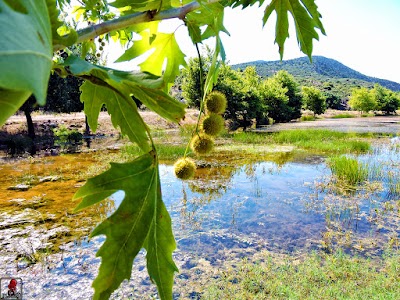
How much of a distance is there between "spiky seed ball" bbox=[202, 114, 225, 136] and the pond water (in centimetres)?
216

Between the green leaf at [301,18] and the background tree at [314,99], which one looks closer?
the green leaf at [301,18]

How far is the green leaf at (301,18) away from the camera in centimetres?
100

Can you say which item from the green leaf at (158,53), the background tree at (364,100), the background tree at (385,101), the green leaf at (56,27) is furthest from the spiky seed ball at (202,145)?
the background tree at (385,101)

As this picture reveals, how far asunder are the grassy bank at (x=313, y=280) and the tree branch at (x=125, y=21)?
147 inches

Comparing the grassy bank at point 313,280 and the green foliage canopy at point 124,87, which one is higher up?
Result: the green foliage canopy at point 124,87

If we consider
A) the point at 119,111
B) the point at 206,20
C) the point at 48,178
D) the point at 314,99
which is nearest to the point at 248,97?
the point at 48,178

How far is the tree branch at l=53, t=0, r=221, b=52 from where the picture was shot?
0.48 meters

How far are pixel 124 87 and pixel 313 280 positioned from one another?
4234mm

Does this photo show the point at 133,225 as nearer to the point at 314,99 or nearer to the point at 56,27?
the point at 56,27

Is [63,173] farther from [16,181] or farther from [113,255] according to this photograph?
[113,255]

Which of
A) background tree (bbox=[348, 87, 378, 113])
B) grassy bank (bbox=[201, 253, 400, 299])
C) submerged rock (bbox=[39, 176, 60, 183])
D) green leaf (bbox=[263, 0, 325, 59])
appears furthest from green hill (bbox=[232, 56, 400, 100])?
green leaf (bbox=[263, 0, 325, 59])

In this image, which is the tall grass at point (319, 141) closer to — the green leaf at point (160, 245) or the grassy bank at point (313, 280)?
the grassy bank at point (313, 280)

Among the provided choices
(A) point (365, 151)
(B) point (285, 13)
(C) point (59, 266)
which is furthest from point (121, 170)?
(A) point (365, 151)

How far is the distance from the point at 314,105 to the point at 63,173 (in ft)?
122
